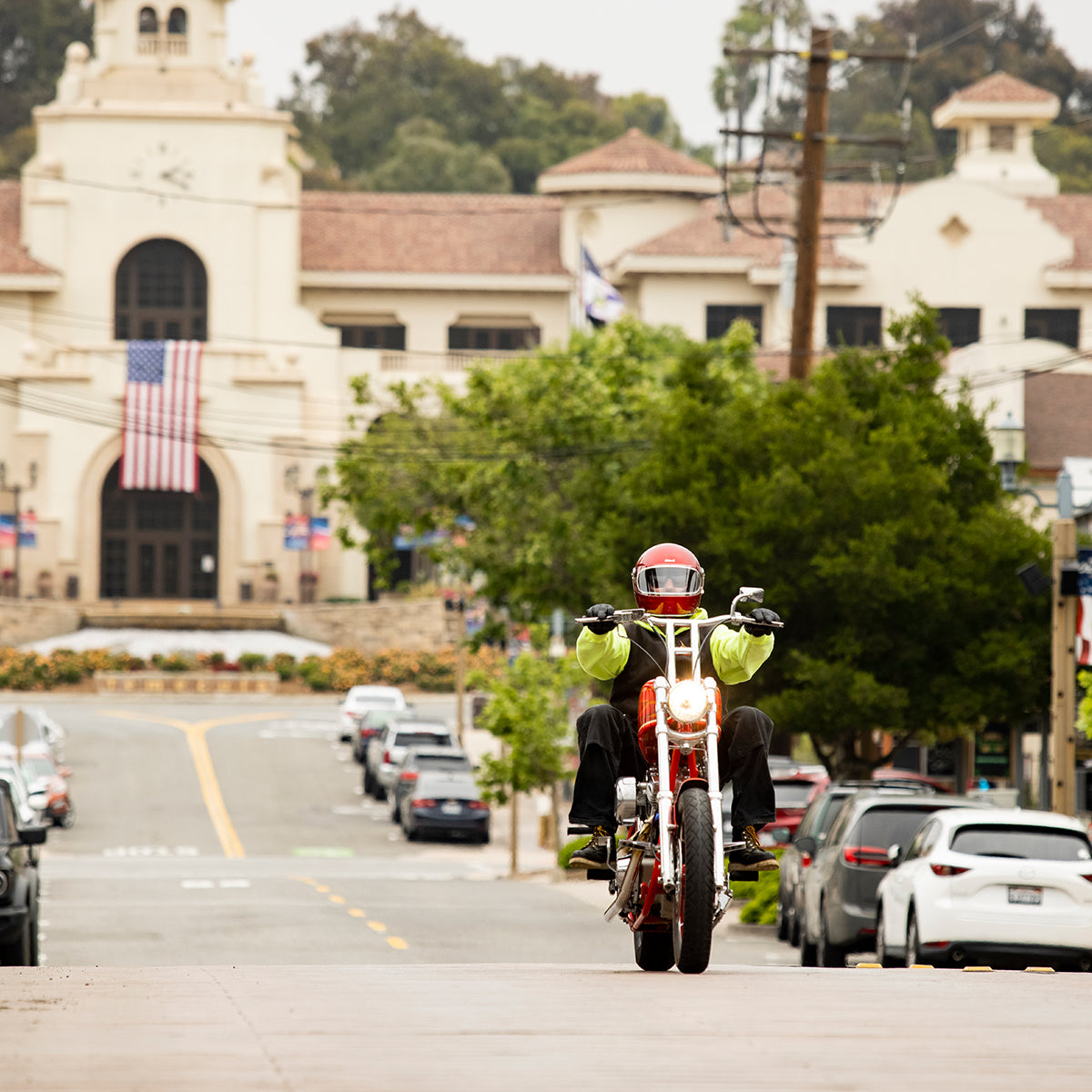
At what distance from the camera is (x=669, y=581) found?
10414mm

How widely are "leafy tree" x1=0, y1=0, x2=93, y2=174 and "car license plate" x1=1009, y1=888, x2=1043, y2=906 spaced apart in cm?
10707

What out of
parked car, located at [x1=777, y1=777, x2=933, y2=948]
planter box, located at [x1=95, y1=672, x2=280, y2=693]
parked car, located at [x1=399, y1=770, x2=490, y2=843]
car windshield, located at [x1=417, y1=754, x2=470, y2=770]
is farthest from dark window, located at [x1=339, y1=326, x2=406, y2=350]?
parked car, located at [x1=777, y1=777, x2=933, y2=948]

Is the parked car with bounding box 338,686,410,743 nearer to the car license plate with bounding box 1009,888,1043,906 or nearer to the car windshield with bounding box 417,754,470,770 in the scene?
the car windshield with bounding box 417,754,470,770

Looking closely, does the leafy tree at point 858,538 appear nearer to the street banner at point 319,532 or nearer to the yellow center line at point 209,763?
the yellow center line at point 209,763

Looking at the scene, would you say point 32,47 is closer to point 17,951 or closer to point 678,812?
point 17,951

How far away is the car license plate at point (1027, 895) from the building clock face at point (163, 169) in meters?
66.0

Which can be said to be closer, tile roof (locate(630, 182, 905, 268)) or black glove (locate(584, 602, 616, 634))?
black glove (locate(584, 602, 616, 634))

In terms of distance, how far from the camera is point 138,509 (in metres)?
77.0

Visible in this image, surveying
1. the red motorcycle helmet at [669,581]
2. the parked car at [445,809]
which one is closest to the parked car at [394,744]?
the parked car at [445,809]

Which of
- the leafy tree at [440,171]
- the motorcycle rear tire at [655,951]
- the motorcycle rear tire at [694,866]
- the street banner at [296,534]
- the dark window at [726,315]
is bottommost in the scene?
the motorcycle rear tire at [655,951]

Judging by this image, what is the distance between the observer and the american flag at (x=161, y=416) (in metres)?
72.8

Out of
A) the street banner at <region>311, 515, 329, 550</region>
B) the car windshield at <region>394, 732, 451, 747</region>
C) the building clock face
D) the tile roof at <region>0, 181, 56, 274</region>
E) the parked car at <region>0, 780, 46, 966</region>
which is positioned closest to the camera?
the parked car at <region>0, 780, 46, 966</region>

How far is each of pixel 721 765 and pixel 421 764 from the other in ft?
106

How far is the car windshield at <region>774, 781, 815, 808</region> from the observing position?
97.0ft
